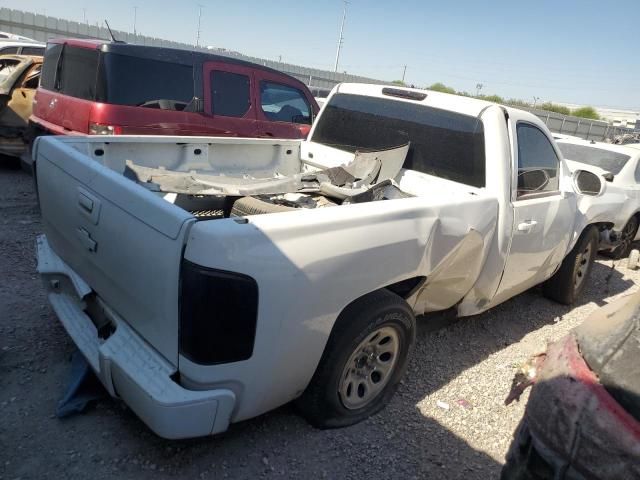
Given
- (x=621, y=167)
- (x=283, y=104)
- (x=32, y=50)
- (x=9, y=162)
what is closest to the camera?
(x=621, y=167)

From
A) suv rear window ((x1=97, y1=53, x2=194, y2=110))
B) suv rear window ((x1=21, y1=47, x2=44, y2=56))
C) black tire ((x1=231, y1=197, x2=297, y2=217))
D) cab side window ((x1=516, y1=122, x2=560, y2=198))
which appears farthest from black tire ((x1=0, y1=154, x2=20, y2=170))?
cab side window ((x1=516, y1=122, x2=560, y2=198))

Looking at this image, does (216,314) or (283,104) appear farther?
(283,104)

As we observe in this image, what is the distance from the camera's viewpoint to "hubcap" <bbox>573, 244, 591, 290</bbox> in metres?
4.97

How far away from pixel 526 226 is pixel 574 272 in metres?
1.74

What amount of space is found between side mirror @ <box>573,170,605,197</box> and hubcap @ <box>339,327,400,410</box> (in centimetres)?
247

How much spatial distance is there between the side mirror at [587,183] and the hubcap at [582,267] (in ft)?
2.85

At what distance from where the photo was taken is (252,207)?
282 centimetres

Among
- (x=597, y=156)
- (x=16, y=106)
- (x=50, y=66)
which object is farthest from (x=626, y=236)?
(x=16, y=106)

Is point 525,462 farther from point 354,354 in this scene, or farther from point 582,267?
point 582,267

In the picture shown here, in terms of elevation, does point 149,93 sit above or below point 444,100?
below

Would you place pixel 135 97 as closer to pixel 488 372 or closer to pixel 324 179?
pixel 324 179

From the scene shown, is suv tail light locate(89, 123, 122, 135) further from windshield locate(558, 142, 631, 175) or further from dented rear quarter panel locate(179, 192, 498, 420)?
windshield locate(558, 142, 631, 175)

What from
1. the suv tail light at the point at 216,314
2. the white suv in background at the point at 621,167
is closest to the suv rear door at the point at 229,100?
the white suv in background at the point at 621,167

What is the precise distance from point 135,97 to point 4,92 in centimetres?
321
